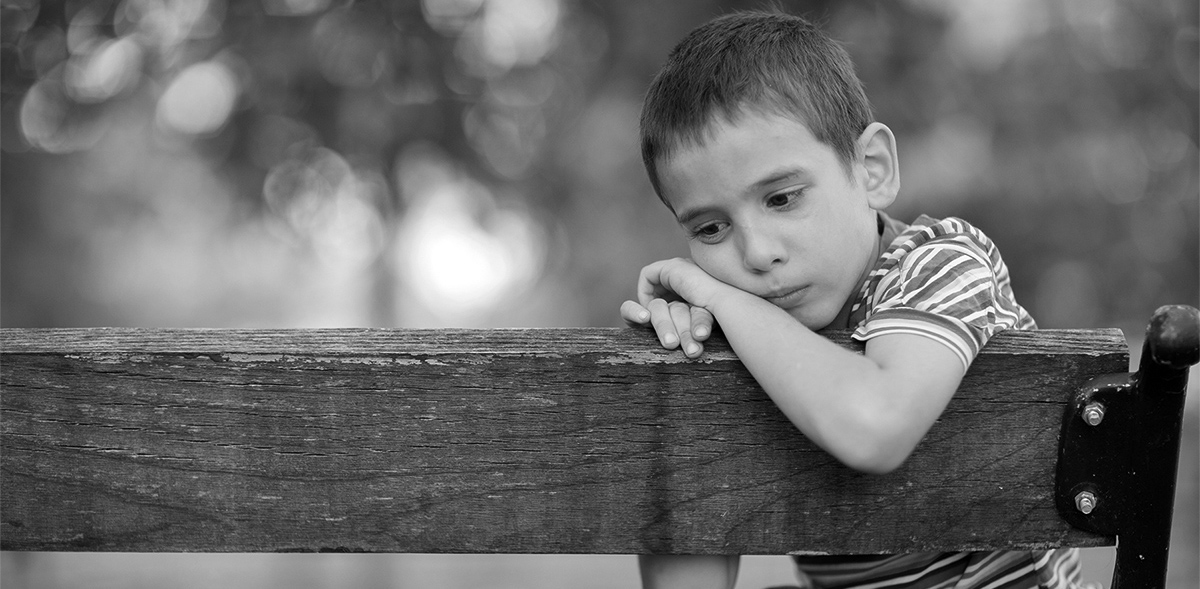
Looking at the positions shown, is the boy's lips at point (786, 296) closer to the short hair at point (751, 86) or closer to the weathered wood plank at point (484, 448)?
the short hair at point (751, 86)

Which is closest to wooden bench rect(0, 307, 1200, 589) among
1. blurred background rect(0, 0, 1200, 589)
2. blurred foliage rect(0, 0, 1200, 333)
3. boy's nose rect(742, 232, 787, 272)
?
boy's nose rect(742, 232, 787, 272)

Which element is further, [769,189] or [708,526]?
[769,189]

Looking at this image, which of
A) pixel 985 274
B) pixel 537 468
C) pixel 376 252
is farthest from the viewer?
pixel 376 252

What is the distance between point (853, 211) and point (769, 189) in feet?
0.57

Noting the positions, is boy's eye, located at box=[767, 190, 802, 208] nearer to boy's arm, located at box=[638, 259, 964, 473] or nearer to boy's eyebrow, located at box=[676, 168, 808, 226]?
boy's eyebrow, located at box=[676, 168, 808, 226]

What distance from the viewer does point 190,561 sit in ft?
17.9

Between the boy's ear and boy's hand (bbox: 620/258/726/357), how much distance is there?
33 cm

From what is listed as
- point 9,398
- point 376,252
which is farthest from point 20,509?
point 376,252

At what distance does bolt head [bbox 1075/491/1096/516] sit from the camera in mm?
1147

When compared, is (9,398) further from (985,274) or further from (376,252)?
(376,252)

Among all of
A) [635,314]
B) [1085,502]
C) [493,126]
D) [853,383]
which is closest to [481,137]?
[493,126]

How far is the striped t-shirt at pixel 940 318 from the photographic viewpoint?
4.14ft

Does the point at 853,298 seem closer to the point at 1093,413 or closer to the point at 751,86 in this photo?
the point at 751,86

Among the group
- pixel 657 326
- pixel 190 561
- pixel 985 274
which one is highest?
pixel 190 561
